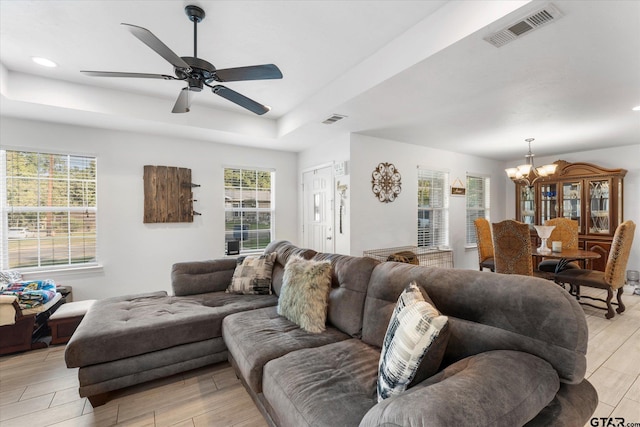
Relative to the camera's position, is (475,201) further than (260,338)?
Yes

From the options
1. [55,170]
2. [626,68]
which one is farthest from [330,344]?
[55,170]

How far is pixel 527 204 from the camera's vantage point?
20.4 feet

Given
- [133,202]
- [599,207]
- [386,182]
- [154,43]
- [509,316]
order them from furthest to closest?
[599,207], [386,182], [133,202], [154,43], [509,316]

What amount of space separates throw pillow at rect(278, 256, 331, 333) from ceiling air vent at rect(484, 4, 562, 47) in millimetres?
1983

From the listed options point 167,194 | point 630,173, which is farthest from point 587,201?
point 167,194

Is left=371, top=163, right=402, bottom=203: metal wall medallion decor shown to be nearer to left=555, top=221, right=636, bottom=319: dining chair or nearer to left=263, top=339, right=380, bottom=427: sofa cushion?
left=555, top=221, right=636, bottom=319: dining chair

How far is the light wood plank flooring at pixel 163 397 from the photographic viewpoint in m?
1.87

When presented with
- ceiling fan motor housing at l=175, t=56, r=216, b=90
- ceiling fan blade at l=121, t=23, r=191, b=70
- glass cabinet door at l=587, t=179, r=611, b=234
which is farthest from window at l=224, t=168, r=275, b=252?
glass cabinet door at l=587, t=179, r=611, b=234

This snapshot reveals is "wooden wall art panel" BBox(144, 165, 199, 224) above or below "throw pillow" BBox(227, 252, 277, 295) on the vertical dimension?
above

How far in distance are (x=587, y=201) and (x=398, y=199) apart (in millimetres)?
3731

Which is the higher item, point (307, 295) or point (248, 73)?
point (248, 73)

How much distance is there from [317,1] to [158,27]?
4.21 feet

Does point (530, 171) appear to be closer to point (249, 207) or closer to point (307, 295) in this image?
point (307, 295)

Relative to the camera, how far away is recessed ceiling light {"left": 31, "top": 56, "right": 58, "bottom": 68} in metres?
2.64
